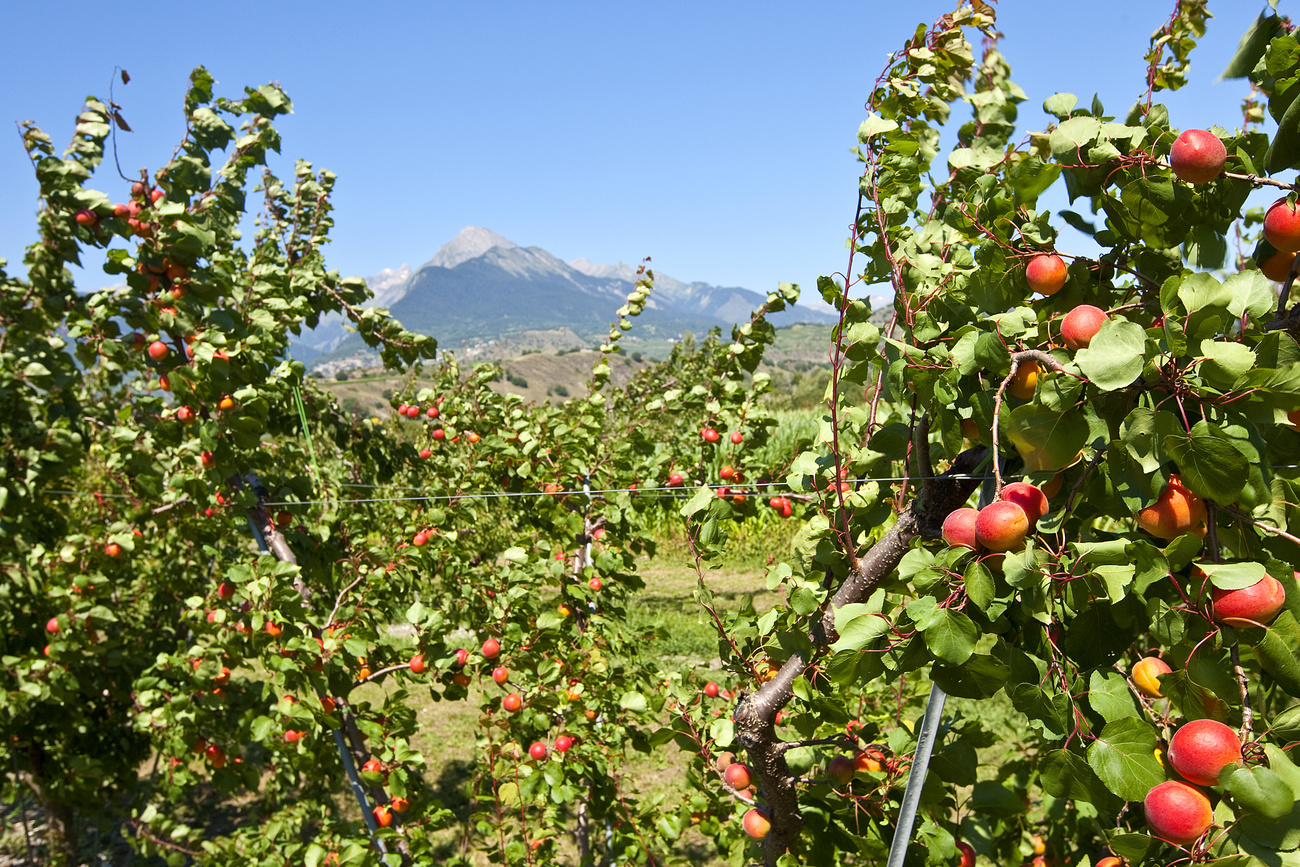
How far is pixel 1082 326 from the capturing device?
849 millimetres

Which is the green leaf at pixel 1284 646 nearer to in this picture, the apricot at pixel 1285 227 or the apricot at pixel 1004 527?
the apricot at pixel 1004 527

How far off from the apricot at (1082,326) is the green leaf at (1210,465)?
7.8 inches

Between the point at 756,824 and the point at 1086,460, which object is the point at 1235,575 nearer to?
the point at 1086,460

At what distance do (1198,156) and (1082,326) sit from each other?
0.22 meters

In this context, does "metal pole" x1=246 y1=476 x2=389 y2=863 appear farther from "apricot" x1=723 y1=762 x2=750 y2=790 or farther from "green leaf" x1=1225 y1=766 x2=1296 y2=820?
"green leaf" x1=1225 y1=766 x2=1296 y2=820

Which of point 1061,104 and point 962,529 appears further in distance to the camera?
point 1061,104

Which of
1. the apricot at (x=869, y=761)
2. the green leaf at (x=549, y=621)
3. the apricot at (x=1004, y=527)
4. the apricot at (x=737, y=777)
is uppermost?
the apricot at (x=1004, y=527)

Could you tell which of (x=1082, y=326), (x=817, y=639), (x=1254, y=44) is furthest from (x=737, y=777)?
(x=1254, y=44)

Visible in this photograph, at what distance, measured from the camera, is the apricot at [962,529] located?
0.83m

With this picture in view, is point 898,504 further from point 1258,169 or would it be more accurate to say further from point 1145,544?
point 1258,169

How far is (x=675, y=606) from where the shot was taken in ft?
23.9

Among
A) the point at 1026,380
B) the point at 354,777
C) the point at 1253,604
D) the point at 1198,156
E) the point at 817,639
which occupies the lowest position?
the point at 354,777

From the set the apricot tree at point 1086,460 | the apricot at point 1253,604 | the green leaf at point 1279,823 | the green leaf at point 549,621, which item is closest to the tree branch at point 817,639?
the apricot tree at point 1086,460

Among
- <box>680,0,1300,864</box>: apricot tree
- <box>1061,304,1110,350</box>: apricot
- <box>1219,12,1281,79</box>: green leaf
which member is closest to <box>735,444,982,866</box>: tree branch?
<box>680,0,1300,864</box>: apricot tree
